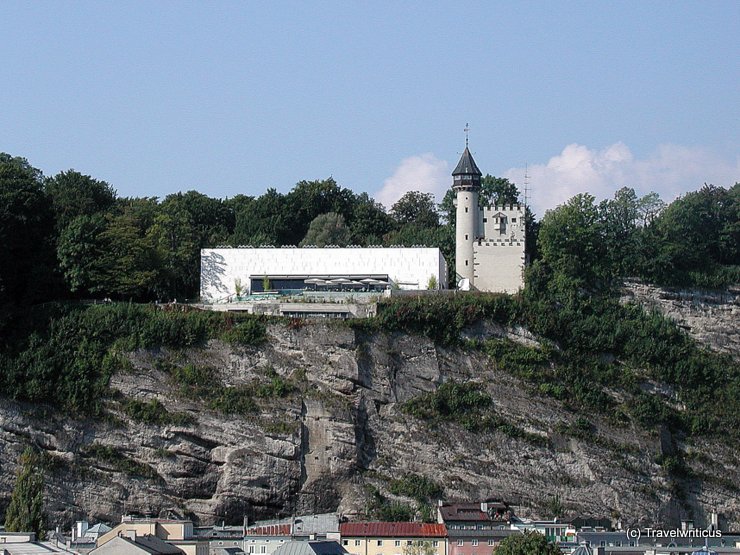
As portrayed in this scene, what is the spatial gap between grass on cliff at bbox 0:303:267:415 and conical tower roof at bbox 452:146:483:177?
13493 mm

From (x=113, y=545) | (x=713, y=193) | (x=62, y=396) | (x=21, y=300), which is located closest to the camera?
(x=113, y=545)

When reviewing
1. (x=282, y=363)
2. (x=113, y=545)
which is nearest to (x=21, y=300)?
(x=282, y=363)

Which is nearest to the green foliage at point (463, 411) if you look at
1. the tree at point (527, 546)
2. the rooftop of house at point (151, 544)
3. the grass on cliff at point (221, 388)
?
the grass on cliff at point (221, 388)

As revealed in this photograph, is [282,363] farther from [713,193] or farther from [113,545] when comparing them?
[713,193]

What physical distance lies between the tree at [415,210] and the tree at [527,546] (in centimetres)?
5010

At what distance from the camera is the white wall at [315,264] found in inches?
3410

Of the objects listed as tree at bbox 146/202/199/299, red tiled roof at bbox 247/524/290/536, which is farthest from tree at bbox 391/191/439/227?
red tiled roof at bbox 247/524/290/536

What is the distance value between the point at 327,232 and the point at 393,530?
32.5 m

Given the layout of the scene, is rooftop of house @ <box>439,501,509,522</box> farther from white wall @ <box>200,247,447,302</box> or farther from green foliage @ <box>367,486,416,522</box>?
white wall @ <box>200,247,447,302</box>

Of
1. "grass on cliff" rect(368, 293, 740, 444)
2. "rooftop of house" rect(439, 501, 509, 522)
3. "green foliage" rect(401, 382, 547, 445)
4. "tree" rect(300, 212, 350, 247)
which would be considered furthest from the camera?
"tree" rect(300, 212, 350, 247)

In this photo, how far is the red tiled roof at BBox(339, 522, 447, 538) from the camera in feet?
236

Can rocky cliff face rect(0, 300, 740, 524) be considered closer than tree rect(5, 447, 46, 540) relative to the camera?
No

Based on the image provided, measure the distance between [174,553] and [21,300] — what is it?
25.6 m

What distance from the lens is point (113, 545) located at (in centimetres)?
5891
